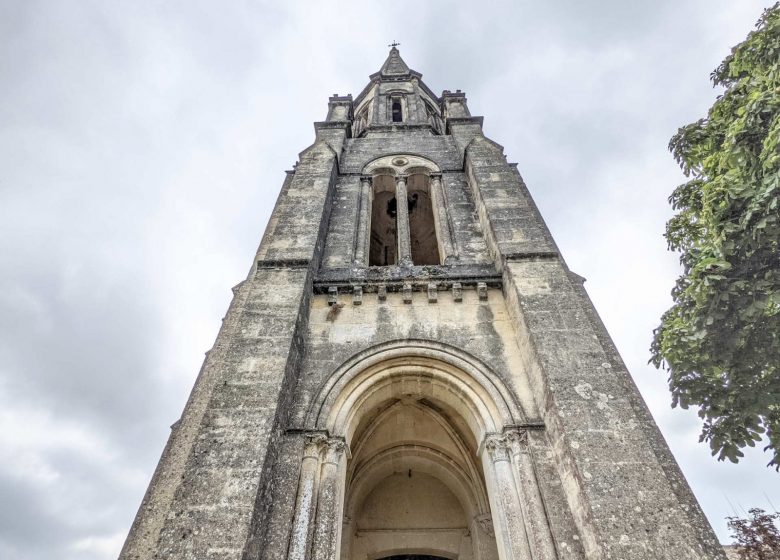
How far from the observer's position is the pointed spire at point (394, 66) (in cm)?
1905

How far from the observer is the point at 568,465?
14.8ft

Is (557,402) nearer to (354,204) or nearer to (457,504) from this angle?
(457,504)

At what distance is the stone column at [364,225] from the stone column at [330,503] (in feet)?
12.2

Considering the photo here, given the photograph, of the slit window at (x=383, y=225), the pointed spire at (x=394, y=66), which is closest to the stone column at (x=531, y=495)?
the slit window at (x=383, y=225)

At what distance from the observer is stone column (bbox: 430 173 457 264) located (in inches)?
333

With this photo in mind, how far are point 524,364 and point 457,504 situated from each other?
12.2ft

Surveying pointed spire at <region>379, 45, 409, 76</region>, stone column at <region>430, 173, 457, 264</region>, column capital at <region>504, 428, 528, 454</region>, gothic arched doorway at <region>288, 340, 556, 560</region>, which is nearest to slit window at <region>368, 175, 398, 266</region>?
stone column at <region>430, 173, 457, 264</region>

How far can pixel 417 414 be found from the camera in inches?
286

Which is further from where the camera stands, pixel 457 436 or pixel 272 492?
pixel 457 436

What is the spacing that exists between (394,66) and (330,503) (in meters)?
19.8

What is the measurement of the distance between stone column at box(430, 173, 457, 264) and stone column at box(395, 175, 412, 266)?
0.65 meters

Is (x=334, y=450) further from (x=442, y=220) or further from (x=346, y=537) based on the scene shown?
(x=442, y=220)

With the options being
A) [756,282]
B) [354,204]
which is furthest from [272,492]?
[354,204]

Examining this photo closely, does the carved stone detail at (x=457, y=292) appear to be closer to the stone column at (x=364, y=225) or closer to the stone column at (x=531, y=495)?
the stone column at (x=364, y=225)
